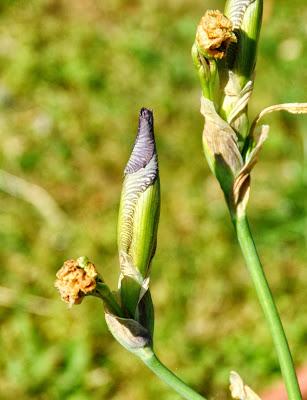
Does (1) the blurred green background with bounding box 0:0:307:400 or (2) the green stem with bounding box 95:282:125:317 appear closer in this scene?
(2) the green stem with bounding box 95:282:125:317

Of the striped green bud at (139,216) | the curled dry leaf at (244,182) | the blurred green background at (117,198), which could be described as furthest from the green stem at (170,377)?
the blurred green background at (117,198)

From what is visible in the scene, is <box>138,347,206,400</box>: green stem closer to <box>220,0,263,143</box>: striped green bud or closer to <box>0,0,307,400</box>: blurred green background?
<box>220,0,263,143</box>: striped green bud

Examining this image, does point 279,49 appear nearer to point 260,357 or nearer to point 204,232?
point 204,232

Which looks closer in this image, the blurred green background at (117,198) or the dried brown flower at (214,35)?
the dried brown flower at (214,35)

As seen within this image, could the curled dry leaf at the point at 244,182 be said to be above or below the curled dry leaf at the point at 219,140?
below

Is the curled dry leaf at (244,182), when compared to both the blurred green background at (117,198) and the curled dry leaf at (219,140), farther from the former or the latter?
the blurred green background at (117,198)

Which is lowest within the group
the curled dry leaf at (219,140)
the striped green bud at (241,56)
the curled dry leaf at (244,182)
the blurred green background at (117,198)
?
the blurred green background at (117,198)

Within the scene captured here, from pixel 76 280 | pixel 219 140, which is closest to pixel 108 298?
pixel 76 280

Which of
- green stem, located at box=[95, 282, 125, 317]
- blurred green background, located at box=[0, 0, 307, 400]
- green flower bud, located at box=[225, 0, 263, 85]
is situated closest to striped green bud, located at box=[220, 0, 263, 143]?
green flower bud, located at box=[225, 0, 263, 85]
